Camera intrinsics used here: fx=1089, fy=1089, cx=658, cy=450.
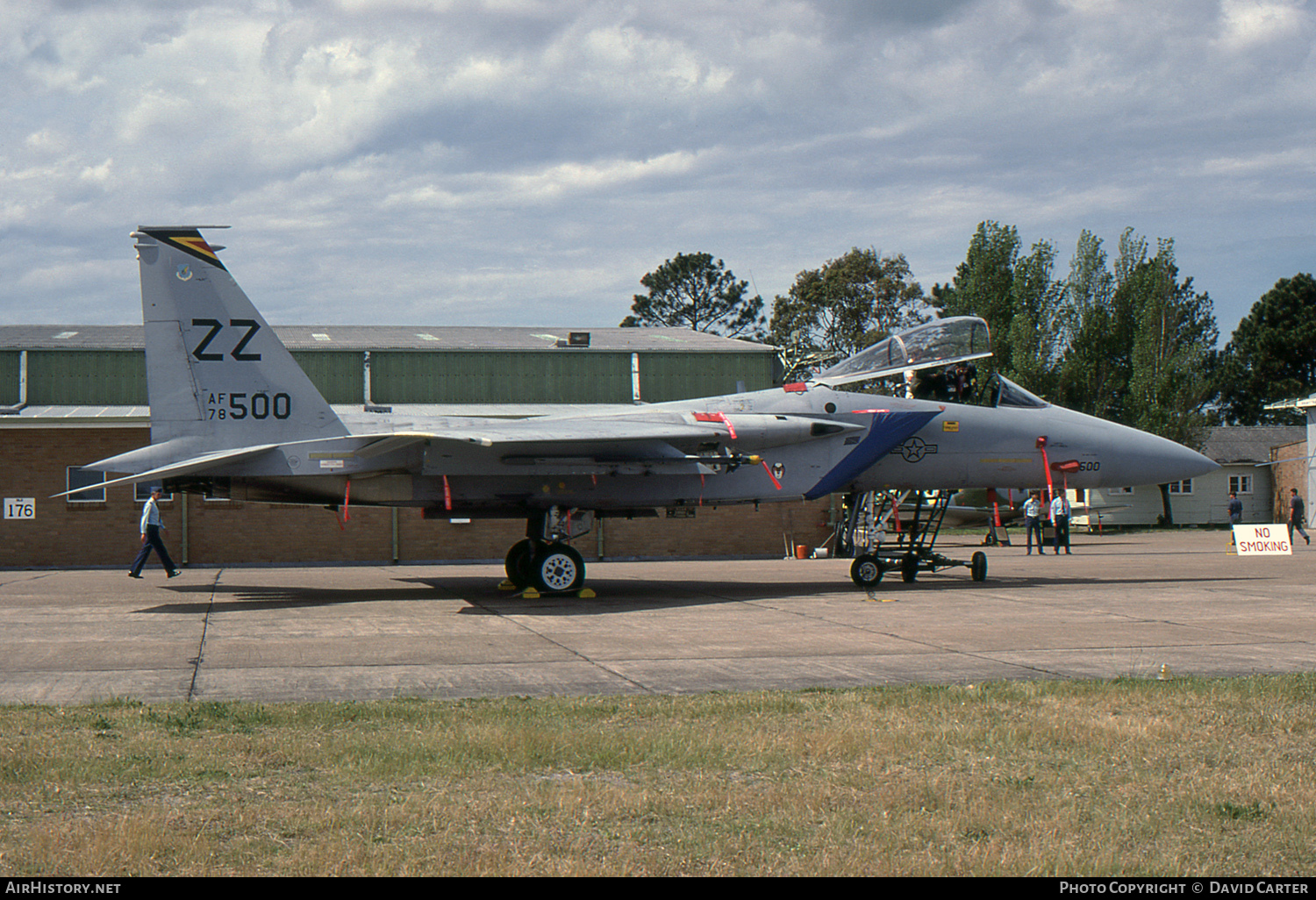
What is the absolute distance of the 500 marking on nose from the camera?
14.3 meters

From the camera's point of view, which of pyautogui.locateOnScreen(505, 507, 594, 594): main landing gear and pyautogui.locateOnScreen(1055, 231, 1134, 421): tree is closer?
pyautogui.locateOnScreen(505, 507, 594, 594): main landing gear

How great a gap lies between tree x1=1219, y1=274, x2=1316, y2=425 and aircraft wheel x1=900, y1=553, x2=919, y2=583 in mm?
61261

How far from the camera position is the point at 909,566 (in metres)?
17.6

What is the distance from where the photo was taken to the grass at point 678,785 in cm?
409

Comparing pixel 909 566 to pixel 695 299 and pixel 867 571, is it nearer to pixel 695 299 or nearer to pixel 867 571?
pixel 867 571

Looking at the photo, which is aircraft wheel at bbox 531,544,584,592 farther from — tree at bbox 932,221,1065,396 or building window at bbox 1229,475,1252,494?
building window at bbox 1229,475,1252,494

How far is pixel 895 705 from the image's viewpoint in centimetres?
692

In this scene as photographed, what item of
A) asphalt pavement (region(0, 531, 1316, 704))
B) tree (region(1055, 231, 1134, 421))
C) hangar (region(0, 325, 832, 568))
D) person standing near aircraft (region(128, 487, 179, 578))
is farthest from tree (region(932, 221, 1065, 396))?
person standing near aircraft (region(128, 487, 179, 578))

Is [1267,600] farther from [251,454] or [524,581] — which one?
[251,454]

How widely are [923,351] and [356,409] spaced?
15732mm

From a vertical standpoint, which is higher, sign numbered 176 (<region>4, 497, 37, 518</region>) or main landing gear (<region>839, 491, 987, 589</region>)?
sign numbered 176 (<region>4, 497, 37, 518</region>)

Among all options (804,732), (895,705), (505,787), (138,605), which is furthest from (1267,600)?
(138,605)

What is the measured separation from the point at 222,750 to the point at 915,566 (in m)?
13.5

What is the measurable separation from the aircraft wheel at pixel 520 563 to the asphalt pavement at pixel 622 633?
1.05 feet
